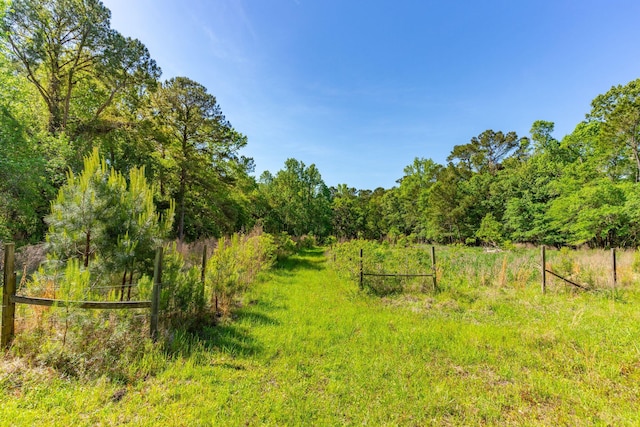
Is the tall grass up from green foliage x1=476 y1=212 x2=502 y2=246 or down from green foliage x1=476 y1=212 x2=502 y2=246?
down

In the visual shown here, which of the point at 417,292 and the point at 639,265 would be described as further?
the point at 639,265

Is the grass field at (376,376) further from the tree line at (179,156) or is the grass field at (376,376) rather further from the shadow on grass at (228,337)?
the tree line at (179,156)

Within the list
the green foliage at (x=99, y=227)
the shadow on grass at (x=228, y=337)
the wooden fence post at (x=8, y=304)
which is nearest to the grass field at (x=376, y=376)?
the shadow on grass at (x=228, y=337)

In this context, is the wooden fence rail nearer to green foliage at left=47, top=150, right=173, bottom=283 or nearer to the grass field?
the grass field

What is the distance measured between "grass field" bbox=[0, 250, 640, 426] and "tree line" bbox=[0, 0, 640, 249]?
8.60ft

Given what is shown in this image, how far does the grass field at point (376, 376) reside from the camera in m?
2.32

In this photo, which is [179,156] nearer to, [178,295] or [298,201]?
[178,295]

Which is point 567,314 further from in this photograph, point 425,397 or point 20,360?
point 20,360

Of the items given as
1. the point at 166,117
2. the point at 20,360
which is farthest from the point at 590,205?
the point at 166,117

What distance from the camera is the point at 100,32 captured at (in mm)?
10430

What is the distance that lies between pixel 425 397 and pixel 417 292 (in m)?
4.86

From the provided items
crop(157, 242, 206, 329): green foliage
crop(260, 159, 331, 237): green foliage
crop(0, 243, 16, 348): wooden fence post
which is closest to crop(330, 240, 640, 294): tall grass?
crop(157, 242, 206, 329): green foliage

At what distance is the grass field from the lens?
2.32 meters

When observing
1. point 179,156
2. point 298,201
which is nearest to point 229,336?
point 179,156
